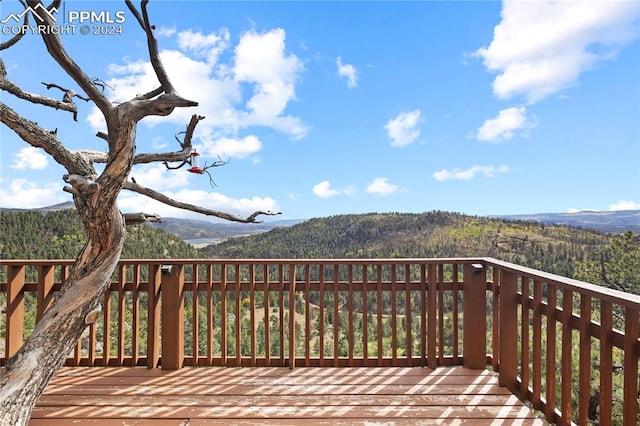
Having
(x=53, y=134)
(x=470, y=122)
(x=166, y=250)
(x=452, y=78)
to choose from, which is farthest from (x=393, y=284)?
(x=470, y=122)

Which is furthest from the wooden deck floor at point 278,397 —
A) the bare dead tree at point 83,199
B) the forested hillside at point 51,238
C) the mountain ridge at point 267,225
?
the forested hillside at point 51,238

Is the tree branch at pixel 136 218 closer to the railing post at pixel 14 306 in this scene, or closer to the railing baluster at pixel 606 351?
the railing post at pixel 14 306

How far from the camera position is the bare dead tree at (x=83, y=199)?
232cm

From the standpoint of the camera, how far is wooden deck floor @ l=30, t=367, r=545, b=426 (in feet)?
7.39

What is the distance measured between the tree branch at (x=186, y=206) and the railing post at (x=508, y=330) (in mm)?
2436

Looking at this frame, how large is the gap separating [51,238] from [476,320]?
1198cm

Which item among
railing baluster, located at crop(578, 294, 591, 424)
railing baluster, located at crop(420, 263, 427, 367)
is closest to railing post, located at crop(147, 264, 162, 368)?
railing baluster, located at crop(420, 263, 427, 367)

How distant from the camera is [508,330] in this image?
2727 mm

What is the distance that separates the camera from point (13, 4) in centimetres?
309

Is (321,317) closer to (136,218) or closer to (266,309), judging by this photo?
(266,309)

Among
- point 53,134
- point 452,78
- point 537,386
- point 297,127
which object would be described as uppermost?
point 452,78

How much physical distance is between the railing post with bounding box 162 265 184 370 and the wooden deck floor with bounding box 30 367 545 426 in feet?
0.42

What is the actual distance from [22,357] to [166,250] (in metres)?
9.29

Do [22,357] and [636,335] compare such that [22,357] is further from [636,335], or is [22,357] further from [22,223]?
[22,223]
